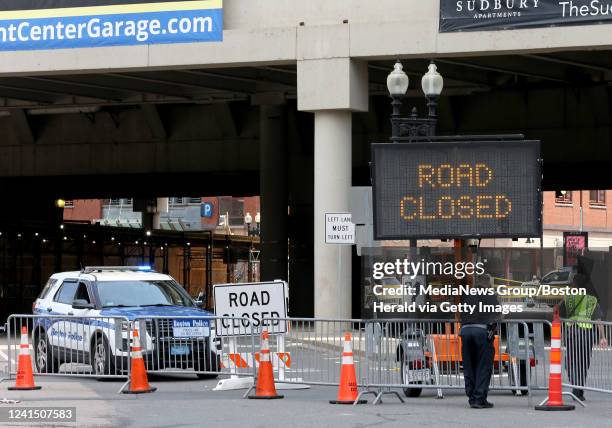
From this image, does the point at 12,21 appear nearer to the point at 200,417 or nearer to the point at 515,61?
the point at 515,61

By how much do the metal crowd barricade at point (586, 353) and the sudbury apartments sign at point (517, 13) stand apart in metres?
11.6

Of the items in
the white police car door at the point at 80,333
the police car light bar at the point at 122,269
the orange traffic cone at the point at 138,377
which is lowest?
the orange traffic cone at the point at 138,377

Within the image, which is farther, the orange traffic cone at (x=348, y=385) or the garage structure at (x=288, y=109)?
the garage structure at (x=288, y=109)

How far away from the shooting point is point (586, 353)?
627 inches

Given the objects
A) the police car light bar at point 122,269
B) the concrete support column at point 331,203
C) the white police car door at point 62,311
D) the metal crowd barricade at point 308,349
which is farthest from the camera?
the concrete support column at point 331,203

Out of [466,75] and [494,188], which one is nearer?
[494,188]

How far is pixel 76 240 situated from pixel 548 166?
17.5m

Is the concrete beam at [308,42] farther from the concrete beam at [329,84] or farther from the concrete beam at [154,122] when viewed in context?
the concrete beam at [154,122]

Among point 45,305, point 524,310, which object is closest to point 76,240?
point 45,305

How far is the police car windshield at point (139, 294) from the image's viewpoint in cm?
2014

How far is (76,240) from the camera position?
1838 inches

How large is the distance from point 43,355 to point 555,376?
8.80 meters

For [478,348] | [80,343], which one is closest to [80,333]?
[80,343]

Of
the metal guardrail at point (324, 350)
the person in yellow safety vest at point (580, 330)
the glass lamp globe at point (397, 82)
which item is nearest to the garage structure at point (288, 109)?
the glass lamp globe at point (397, 82)
